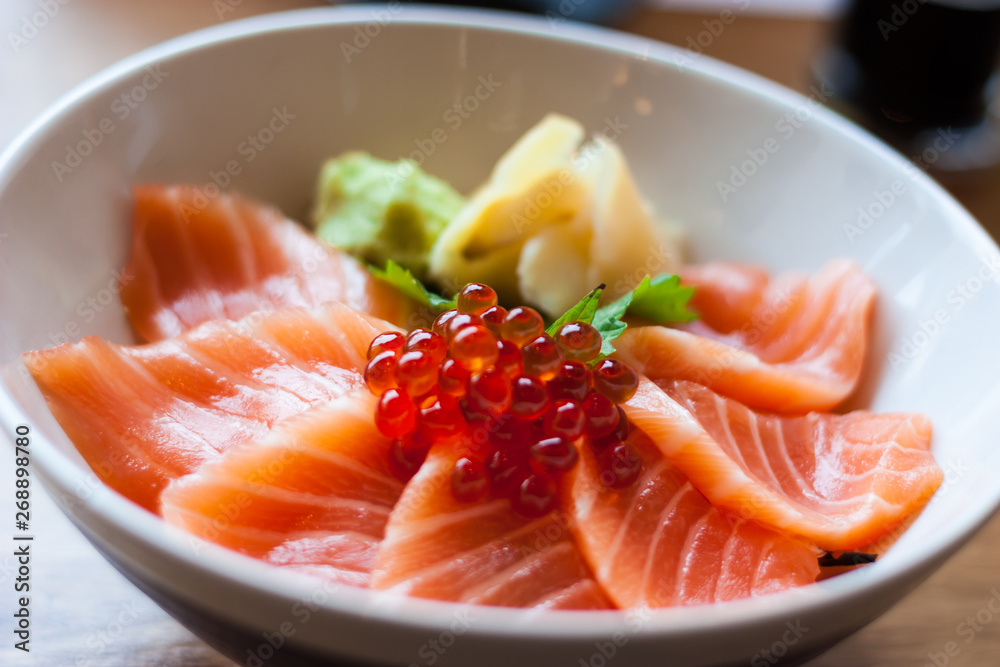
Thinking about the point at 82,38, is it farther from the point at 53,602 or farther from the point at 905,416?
the point at 905,416

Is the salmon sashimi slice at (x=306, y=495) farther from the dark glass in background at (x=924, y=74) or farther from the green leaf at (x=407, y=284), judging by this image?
the dark glass in background at (x=924, y=74)

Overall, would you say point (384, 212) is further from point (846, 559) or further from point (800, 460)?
point (846, 559)

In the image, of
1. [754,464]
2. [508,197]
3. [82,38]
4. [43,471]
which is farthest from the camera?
[82,38]

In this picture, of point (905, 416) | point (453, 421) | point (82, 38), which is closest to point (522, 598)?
point (453, 421)

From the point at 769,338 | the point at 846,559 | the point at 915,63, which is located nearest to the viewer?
the point at 846,559

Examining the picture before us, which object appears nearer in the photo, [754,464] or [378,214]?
[754,464]

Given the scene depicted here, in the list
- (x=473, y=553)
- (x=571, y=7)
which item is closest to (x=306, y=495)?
(x=473, y=553)

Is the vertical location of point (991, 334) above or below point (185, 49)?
below
